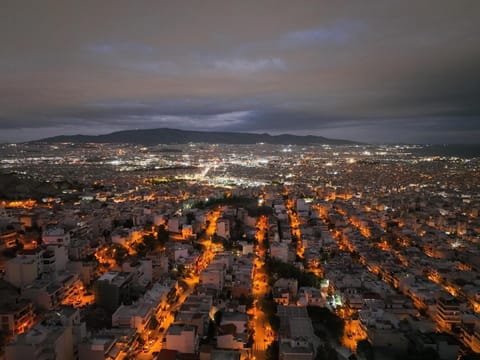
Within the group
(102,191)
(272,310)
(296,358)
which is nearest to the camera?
(296,358)

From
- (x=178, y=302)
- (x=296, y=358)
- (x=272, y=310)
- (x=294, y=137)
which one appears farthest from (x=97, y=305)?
(x=294, y=137)

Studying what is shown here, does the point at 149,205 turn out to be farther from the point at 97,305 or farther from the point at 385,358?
the point at 385,358

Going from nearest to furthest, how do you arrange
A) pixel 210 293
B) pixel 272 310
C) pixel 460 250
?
pixel 272 310 → pixel 210 293 → pixel 460 250

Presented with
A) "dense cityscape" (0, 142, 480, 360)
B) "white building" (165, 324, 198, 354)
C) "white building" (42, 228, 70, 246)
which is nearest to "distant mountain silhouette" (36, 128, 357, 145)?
"dense cityscape" (0, 142, 480, 360)

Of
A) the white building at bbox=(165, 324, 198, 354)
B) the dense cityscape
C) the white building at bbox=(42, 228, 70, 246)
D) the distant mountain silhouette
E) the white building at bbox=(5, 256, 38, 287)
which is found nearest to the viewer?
the white building at bbox=(165, 324, 198, 354)

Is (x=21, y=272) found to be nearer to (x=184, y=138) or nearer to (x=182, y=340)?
(x=182, y=340)

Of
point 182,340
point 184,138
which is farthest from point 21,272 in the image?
point 184,138

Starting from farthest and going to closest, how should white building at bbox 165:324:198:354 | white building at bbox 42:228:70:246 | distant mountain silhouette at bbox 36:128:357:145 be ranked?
distant mountain silhouette at bbox 36:128:357:145
white building at bbox 42:228:70:246
white building at bbox 165:324:198:354

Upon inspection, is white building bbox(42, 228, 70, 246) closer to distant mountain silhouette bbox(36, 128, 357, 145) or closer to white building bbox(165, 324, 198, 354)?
white building bbox(165, 324, 198, 354)
